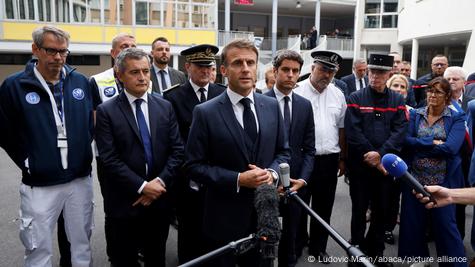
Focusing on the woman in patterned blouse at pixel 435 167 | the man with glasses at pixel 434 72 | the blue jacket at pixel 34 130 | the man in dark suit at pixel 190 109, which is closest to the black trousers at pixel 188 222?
the man in dark suit at pixel 190 109

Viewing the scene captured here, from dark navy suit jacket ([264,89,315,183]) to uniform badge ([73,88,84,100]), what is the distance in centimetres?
164

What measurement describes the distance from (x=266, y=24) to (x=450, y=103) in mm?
26575

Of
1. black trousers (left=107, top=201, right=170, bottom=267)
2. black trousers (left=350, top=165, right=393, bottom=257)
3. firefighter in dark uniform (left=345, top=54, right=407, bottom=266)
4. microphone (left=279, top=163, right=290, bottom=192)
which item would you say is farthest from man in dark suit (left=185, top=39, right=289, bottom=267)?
black trousers (left=350, top=165, right=393, bottom=257)

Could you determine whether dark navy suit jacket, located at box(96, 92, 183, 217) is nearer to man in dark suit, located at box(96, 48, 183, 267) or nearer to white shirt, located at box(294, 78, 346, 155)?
man in dark suit, located at box(96, 48, 183, 267)

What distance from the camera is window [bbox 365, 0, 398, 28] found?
23.1 meters

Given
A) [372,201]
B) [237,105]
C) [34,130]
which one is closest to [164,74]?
[34,130]

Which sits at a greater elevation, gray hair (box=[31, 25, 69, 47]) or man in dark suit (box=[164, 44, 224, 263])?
gray hair (box=[31, 25, 69, 47])

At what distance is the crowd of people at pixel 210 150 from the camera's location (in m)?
2.38

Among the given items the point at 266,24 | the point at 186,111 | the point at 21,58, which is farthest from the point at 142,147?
the point at 266,24

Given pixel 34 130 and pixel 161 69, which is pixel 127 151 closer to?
pixel 34 130

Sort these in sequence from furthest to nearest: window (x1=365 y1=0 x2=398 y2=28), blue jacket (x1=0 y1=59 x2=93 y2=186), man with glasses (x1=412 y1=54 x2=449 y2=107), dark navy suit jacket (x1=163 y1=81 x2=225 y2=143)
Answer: window (x1=365 y1=0 x2=398 y2=28) < man with glasses (x1=412 y1=54 x2=449 y2=107) < dark navy suit jacket (x1=163 y1=81 x2=225 y2=143) < blue jacket (x1=0 y1=59 x2=93 y2=186)

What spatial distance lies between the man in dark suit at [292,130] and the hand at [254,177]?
3.45 ft

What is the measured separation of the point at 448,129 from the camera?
11.5ft

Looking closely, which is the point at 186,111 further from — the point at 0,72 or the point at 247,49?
the point at 0,72
